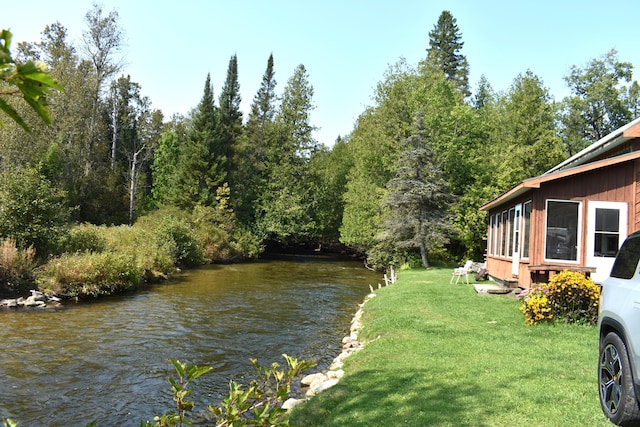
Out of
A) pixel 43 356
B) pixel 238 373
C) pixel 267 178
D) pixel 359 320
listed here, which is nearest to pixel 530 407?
pixel 238 373

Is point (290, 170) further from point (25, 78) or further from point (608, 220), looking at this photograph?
point (25, 78)

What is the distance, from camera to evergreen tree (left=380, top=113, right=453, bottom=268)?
26.0 meters

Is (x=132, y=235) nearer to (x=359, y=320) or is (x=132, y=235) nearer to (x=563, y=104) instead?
(x=359, y=320)

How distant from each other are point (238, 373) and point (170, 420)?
7.09 metres

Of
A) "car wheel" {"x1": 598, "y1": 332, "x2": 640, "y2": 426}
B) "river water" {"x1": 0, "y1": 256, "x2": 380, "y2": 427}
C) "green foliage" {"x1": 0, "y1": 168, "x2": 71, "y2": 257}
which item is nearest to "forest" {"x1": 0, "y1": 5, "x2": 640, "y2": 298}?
"green foliage" {"x1": 0, "y1": 168, "x2": 71, "y2": 257}

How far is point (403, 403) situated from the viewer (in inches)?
233

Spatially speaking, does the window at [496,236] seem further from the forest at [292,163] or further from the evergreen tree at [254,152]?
the evergreen tree at [254,152]

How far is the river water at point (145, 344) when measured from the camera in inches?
299

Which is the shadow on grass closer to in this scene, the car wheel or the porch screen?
the car wheel

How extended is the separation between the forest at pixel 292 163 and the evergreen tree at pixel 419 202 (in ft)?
0.29

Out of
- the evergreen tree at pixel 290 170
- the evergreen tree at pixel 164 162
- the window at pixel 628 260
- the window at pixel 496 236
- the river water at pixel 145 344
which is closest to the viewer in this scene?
the window at pixel 628 260

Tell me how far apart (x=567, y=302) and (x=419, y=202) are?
53.0ft

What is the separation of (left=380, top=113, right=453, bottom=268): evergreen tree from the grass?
1448cm

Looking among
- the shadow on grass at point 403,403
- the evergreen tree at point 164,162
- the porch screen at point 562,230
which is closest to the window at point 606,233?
the porch screen at point 562,230
